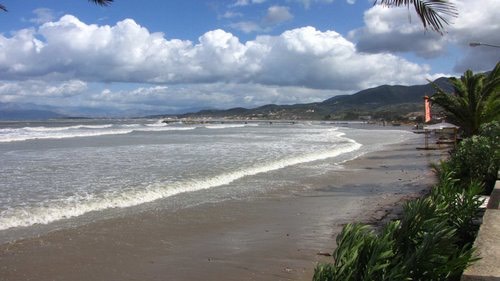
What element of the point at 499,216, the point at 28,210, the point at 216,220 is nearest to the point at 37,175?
the point at 28,210

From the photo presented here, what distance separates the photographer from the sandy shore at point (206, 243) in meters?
6.27

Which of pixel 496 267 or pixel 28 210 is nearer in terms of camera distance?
pixel 496 267

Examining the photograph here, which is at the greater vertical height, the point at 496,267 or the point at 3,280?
the point at 496,267

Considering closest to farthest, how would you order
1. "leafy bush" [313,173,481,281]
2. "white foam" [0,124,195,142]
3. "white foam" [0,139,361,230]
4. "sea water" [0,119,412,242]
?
"leafy bush" [313,173,481,281] < "white foam" [0,139,361,230] < "sea water" [0,119,412,242] < "white foam" [0,124,195,142]

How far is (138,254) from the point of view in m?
7.04

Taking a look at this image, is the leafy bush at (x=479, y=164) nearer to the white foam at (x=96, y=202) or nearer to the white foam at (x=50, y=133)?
the white foam at (x=96, y=202)

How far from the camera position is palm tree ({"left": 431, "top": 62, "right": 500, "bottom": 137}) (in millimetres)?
18312

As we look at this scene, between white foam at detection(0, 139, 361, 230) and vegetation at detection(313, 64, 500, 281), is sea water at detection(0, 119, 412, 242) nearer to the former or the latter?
white foam at detection(0, 139, 361, 230)

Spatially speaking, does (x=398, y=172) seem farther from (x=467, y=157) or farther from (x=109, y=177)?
(x=109, y=177)

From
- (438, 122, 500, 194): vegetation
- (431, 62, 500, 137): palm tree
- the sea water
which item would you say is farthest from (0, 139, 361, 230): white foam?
(431, 62, 500, 137): palm tree

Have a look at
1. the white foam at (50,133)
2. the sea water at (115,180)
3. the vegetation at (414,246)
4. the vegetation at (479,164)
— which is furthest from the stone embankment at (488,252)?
the white foam at (50,133)

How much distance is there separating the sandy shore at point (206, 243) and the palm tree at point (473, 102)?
7.99 metres

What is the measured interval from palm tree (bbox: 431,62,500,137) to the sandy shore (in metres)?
7.99

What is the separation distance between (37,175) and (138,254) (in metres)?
9.28
